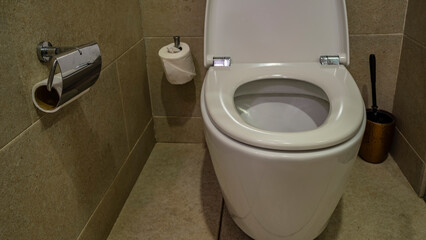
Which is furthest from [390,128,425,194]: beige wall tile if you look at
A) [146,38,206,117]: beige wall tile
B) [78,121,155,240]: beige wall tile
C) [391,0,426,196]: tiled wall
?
[78,121,155,240]: beige wall tile

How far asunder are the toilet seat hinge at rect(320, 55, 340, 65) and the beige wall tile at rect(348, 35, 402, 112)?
0.27 m

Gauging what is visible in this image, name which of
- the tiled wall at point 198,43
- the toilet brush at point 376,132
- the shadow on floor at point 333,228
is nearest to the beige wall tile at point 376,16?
the tiled wall at point 198,43

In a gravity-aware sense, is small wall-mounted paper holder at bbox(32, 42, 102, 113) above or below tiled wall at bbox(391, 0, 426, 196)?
above

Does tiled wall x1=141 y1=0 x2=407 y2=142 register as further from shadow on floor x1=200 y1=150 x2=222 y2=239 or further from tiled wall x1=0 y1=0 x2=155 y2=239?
shadow on floor x1=200 y1=150 x2=222 y2=239

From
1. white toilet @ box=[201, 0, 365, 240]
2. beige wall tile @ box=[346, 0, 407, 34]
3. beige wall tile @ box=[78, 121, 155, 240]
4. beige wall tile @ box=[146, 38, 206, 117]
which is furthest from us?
beige wall tile @ box=[146, 38, 206, 117]

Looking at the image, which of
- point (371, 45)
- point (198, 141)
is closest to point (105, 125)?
point (198, 141)

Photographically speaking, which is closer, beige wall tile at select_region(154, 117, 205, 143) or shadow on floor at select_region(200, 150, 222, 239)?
shadow on floor at select_region(200, 150, 222, 239)

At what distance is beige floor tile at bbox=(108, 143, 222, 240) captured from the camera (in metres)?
1.09

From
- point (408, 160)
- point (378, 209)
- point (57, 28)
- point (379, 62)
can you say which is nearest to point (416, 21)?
point (379, 62)

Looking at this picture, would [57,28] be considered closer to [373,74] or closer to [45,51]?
[45,51]

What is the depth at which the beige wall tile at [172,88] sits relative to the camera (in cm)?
136

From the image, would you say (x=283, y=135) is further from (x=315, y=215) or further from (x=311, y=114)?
(x=311, y=114)

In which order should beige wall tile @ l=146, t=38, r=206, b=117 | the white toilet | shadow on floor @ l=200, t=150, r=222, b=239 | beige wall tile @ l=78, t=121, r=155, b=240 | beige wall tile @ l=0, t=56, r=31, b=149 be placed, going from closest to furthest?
1. beige wall tile @ l=0, t=56, r=31, b=149
2. the white toilet
3. beige wall tile @ l=78, t=121, r=155, b=240
4. shadow on floor @ l=200, t=150, r=222, b=239
5. beige wall tile @ l=146, t=38, r=206, b=117

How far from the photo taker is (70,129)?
85cm
